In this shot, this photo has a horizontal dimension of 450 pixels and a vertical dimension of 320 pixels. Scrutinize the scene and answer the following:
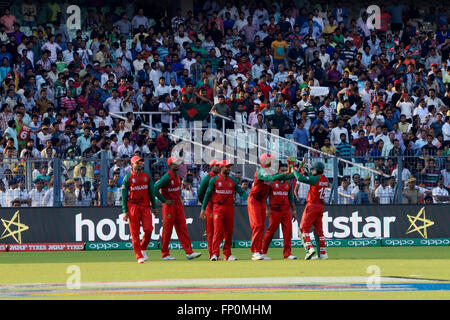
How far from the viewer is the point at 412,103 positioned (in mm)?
29578

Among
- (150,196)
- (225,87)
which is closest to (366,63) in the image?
(225,87)

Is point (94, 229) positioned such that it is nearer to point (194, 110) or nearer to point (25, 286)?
point (194, 110)

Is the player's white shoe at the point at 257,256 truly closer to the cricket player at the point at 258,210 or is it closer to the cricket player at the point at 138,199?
the cricket player at the point at 258,210

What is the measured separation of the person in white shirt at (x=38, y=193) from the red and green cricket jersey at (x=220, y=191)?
6.19 meters

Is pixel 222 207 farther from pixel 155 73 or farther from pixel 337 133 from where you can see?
pixel 155 73

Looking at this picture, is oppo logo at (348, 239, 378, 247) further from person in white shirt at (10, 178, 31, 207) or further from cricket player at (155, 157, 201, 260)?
person in white shirt at (10, 178, 31, 207)

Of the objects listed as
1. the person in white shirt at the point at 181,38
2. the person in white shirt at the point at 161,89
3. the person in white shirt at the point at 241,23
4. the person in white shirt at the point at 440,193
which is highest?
the person in white shirt at the point at 241,23

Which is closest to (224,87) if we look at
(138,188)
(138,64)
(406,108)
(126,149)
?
(138,64)

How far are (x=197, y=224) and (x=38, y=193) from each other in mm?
4148

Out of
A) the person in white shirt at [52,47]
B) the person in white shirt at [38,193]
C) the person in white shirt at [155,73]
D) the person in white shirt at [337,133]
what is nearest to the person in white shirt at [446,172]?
the person in white shirt at [337,133]

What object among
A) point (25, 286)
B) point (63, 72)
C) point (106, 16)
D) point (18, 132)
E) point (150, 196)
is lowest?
point (25, 286)

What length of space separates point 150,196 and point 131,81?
10.6m

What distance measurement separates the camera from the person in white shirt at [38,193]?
23844mm

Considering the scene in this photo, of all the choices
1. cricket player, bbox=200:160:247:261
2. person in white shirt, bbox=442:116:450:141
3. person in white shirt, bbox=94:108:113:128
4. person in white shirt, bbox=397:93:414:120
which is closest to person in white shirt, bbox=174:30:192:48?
person in white shirt, bbox=94:108:113:128
